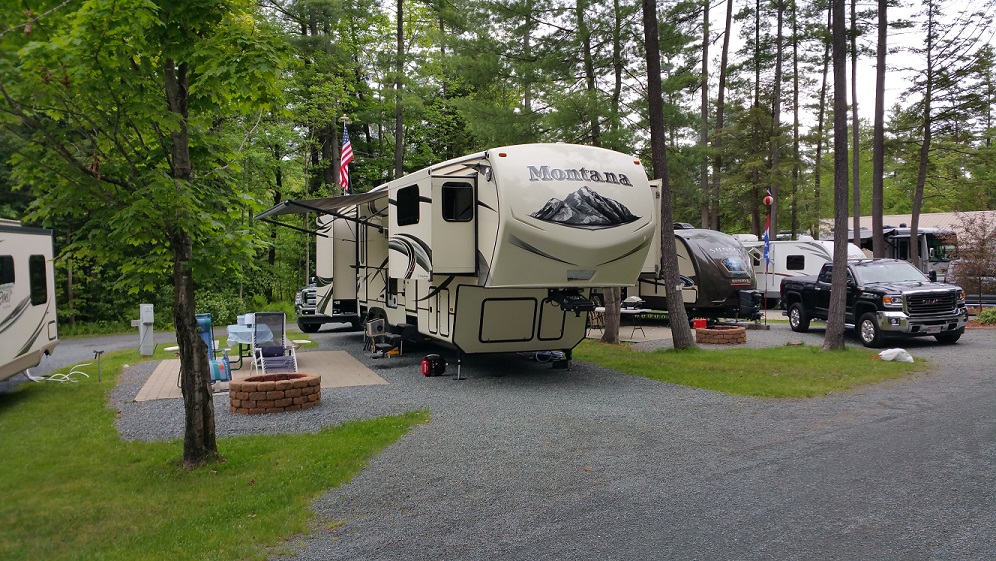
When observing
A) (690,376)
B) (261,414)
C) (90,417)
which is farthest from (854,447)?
(90,417)

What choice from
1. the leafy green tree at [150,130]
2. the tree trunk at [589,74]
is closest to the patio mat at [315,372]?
the leafy green tree at [150,130]

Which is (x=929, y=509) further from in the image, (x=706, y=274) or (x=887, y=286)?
(x=706, y=274)

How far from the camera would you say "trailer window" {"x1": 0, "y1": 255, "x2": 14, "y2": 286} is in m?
9.09

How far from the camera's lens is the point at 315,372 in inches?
446

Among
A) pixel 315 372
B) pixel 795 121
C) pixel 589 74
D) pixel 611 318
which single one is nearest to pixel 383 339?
pixel 315 372

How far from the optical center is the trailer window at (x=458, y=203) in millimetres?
9222

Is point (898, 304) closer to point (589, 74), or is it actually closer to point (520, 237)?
point (589, 74)

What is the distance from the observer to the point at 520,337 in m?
10.5

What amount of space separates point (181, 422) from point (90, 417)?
118cm

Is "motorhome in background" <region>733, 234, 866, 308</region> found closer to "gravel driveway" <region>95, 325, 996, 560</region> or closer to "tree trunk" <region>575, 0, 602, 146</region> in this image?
"tree trunk" <region>575, 0, 602, 146</region>

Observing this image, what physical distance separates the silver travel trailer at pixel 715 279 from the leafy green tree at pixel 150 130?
12770 millimetres

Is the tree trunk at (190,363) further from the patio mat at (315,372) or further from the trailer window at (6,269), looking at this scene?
the trailer window at (6,269)

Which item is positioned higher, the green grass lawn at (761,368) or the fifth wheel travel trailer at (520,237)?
the fifth wheel travel trailer at (520,237)

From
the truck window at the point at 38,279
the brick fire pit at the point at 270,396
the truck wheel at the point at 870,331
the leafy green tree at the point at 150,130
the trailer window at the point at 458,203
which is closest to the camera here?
Result: the leafy green tree at the point at 150,130
